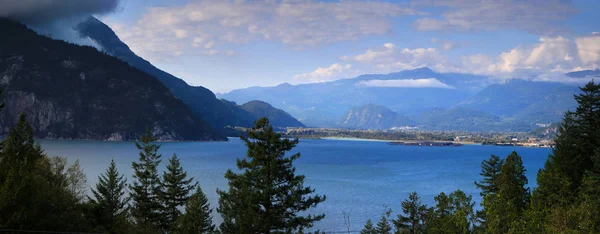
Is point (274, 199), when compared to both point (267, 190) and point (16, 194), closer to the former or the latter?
point (267, 190)

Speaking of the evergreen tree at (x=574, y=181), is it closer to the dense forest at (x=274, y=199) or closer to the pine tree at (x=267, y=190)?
the dense forest at (x=274, y=199)

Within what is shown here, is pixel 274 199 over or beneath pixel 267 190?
beneath

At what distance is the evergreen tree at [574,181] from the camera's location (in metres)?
25.3

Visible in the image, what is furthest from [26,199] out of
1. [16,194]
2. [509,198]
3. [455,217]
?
[509,198]

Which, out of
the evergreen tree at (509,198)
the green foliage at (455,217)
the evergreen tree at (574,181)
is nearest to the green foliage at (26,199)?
the green foliage at (455,217)

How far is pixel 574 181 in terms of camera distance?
36438mm

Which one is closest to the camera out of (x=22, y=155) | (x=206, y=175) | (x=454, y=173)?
(x=22, y=155)

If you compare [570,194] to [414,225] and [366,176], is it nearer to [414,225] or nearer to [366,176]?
[414,225]

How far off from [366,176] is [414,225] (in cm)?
8280

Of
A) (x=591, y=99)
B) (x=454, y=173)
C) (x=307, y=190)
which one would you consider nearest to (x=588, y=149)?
(x=591, y=99)

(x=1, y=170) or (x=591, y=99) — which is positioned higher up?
(x=591, y=99)

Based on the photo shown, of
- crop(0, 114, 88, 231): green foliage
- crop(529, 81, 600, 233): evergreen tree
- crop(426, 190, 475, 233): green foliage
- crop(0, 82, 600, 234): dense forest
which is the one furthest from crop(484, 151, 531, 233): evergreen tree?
crop(0, 114, 88, 231): green foliage

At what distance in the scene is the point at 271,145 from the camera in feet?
99.8

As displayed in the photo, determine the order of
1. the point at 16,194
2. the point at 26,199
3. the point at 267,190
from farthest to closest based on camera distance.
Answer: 1. the point at 267,190
2. the point at 26,199
3. the point at 16,194
